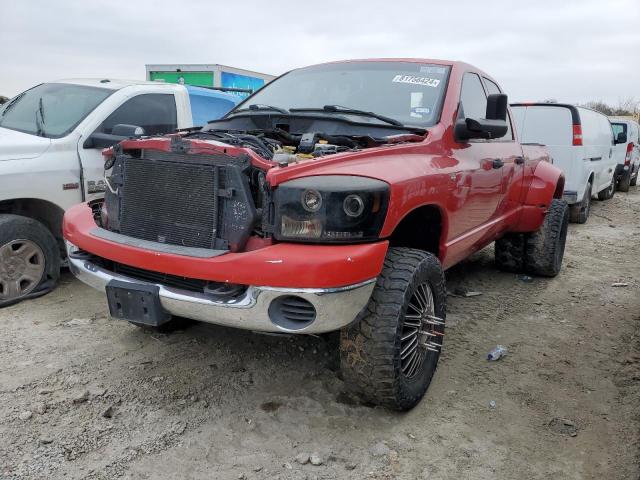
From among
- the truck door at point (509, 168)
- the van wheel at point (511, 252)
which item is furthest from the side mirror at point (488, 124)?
the van wheel at point (511, 252)

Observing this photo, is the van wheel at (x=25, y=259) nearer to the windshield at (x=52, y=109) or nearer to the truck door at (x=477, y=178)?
the windshield at (x=52, y=109)

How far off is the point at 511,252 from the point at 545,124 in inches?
142

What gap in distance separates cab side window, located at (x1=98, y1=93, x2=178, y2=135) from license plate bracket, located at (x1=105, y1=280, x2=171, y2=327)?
242 centimetres

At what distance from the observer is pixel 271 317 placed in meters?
2.35

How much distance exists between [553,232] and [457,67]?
2.18 meters

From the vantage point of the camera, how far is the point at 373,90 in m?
3.61

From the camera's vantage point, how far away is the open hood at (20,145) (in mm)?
4089

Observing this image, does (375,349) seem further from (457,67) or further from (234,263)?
(457,67)

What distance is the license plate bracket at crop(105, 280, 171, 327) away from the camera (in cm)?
251

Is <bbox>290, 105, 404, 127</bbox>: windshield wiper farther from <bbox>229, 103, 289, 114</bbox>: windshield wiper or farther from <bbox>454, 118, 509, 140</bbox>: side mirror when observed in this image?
<bbox>454, 118, 509, 140</bbox>: side mirror

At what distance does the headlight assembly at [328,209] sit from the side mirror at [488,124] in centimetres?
125

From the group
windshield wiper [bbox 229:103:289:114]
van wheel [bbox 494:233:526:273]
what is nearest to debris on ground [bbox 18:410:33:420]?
windshield wiper [bbox 229:103:289:114]

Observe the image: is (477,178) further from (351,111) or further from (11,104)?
(11,104)

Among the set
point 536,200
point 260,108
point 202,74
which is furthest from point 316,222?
point 202,74
